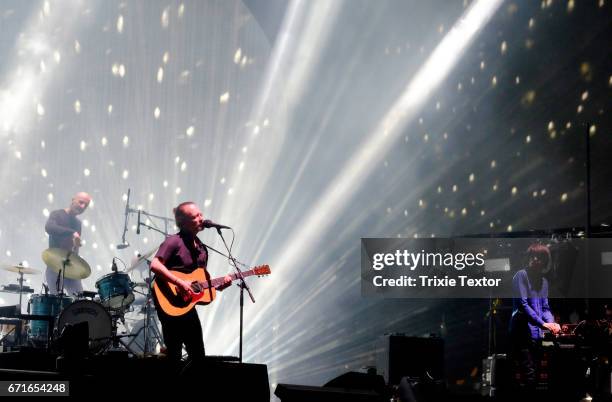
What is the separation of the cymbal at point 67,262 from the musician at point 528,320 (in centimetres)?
469

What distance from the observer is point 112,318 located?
287 inches

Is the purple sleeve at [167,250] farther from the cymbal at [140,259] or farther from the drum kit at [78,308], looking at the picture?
the cymbal at [140,259]

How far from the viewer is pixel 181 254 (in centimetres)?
453

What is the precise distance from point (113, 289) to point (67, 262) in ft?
2.10

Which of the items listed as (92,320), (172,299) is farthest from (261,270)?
(92,320)

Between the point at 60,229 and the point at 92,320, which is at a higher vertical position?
the point at 60,229

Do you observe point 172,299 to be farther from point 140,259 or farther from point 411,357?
point 140,259

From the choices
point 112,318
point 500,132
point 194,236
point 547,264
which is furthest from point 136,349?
point 500,132

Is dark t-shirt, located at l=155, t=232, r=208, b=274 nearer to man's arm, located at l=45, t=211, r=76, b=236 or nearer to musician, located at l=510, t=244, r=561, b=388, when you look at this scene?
musician, located at l=510, t=244, r=561, b=388

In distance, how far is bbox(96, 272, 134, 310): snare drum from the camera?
23.9 ft

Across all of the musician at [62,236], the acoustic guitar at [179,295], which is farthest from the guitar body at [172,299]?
the musician at [62,236]

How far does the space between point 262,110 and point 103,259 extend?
11.2 feet

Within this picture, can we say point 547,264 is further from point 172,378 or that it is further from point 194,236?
point 172,378

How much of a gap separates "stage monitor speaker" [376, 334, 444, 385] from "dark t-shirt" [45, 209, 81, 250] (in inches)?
168
